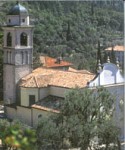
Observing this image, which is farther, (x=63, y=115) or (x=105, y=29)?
(x=105, y=29)

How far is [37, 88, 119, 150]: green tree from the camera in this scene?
47.0 ft

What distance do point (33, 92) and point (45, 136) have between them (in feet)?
22.8

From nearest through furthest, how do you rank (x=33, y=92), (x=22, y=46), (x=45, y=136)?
1. (x=45, y=136)
2. (x=33, y=92)
3. (x=22, y=46)

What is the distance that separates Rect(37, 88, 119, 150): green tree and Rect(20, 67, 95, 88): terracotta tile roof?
12.3 feet

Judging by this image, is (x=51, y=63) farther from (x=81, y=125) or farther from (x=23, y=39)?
(x=81, y=125)

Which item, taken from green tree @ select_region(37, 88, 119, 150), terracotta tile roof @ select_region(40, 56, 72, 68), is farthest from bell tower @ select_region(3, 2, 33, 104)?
terracotta tile roof @ select_region(40, 56, 72, 68)

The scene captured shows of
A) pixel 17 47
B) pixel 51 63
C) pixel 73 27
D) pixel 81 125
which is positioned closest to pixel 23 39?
pixel 17 47

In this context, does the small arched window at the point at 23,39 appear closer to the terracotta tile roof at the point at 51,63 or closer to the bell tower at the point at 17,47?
the bell tower at the point at 17,47

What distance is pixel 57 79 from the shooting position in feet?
69.4

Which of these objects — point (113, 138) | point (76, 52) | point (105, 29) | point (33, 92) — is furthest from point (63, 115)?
point (105, 29)

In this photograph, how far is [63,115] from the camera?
1539cm

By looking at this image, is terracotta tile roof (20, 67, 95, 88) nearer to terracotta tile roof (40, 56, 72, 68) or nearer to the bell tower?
the bell tower

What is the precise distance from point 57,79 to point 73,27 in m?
53.6

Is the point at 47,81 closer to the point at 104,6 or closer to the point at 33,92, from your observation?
the point at 33,92
